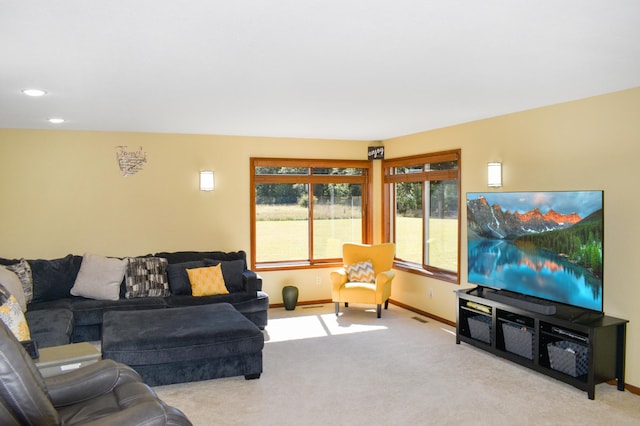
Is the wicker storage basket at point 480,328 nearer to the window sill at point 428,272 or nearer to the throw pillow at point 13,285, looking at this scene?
the window sill at point 428,272

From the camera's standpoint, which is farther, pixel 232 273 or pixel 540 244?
pixel 232 273

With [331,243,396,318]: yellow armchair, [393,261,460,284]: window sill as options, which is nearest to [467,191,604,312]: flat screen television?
[393,261,460,284]: window sill

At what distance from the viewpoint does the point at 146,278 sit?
19.2ft

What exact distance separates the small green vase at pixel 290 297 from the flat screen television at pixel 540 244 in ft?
8.20

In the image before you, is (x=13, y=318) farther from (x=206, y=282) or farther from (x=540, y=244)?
(x=540, y=244)

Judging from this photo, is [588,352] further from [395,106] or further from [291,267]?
[291,267]

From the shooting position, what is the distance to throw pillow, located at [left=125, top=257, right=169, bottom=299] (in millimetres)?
5758

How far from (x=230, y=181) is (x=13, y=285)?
115 inches

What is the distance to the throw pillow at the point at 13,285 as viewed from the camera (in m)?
4.73

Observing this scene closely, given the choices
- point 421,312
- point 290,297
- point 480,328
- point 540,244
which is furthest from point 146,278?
point 540,244

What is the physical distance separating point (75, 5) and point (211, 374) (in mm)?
3112

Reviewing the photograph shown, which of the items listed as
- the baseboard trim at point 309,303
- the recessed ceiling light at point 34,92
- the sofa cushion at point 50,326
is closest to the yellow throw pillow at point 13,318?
the sofa cushion at point 50,326

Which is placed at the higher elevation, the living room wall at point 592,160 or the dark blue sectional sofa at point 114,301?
the living room wall at point 592,160

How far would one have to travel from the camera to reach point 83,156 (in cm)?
624
